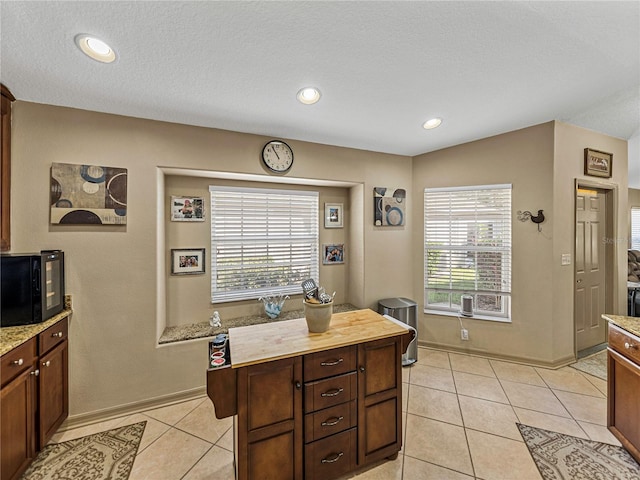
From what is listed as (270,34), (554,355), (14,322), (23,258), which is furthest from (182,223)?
(554,355)

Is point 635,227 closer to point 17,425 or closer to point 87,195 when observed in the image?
point 87,195

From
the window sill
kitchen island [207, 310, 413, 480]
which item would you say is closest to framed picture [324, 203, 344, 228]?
the window sill

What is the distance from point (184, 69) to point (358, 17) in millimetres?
1142

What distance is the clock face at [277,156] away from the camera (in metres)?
2.71

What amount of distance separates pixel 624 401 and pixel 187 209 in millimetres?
3921

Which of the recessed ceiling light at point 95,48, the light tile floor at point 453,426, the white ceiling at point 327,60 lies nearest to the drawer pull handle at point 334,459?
the light tile floor at point 453,426

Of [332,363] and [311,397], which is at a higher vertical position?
[332,363]

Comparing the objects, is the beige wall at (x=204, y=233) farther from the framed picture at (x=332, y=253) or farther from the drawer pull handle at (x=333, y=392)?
the drawer pull handle at (x=333, y=392)

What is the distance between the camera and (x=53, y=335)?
1.85m

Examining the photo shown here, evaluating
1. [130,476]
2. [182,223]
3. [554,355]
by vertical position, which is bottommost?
[130,476]

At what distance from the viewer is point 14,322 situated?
5.60ft

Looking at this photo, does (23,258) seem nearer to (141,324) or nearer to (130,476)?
(141,324)

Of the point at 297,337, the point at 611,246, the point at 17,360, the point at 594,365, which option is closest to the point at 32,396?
the point at 17,360

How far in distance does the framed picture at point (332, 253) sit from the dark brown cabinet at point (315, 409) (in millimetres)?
1836
